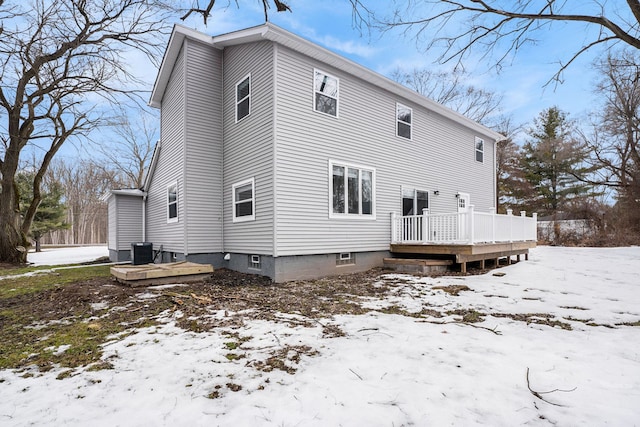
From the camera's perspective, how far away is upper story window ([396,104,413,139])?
10133 mm

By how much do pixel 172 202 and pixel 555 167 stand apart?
25175 millimetres

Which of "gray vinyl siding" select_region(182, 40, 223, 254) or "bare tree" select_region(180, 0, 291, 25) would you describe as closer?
"bare tree" select_region(180, 0, 291, 25)

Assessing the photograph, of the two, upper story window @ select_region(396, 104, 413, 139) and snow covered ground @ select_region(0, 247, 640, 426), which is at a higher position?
upper story window @ select_region(396, 104, 413, 139)

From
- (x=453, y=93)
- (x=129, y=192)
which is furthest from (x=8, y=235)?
(x=453, y=93)

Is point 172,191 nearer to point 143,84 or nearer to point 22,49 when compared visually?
point 143,84

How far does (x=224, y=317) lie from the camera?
4.32 m

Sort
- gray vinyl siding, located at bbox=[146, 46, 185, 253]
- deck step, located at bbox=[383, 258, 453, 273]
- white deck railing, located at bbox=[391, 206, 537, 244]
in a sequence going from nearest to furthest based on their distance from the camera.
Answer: white deck railing, located at bbox=[391, 206, 537, 244] < deck step, located at bbox=[383, 258, 453, 273] < gray vinyl siding, located at bbox=[146, 46, 185, 253]

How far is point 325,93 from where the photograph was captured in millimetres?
8234

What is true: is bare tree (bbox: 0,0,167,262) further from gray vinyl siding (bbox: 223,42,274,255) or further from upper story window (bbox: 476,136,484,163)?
upper story window (bbox: 476,136,484,163)

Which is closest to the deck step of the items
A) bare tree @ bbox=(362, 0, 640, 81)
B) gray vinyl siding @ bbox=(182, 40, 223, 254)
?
bare tree @ bbox=(362, 0, 640, 81)

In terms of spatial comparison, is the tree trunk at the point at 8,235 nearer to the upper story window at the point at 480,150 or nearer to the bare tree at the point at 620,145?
the upper story window at the point at 480,150

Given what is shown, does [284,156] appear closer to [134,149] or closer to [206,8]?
[206,8]

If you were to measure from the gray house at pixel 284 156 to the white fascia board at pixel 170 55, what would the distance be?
40mm

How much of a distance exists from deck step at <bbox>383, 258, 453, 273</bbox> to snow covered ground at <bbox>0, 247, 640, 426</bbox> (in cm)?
406
